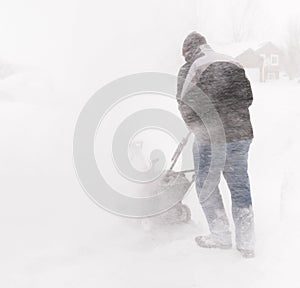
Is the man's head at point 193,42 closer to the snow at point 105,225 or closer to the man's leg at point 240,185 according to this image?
the man's leg at point 240,185

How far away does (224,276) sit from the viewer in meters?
2.95

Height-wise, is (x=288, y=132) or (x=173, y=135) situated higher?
(x=173, y=135)

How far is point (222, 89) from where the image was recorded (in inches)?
128

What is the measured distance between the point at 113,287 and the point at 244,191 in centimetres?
142

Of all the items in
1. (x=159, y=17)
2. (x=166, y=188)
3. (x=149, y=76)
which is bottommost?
(x=166, y=188)

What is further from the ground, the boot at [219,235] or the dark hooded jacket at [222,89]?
the dark hooded jacket at [222,89]

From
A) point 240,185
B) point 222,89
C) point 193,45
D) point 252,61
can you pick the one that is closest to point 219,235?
point 240,185

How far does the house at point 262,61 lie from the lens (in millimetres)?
28734

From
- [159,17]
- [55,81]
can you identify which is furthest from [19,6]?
[159,17]

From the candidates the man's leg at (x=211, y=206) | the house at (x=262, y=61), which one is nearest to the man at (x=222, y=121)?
the man's leg at (x=211, y=206)

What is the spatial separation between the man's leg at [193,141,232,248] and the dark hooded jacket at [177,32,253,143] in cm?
17

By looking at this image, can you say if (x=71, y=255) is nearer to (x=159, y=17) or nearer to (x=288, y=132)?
(x=288, y=132)

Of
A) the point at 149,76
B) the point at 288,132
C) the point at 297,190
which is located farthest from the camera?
the point at 288,132

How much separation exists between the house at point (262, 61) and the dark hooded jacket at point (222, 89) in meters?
25.8
